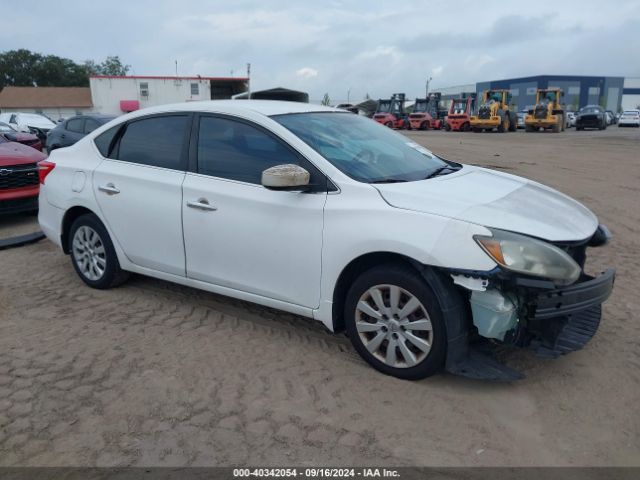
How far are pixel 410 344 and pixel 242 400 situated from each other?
106 centimetres

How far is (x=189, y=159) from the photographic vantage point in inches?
164

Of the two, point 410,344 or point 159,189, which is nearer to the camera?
point 410,344

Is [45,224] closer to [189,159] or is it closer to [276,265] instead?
[189,159]

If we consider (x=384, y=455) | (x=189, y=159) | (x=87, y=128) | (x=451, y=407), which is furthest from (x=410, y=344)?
(x=87, y=128)

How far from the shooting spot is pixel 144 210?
14.2 feet

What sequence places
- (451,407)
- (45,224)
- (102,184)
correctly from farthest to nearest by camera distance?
(45,224) < (102,184) < (451,407)

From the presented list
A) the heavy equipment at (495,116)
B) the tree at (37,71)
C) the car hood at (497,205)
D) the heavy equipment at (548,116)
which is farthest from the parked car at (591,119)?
the tree at (37,71)

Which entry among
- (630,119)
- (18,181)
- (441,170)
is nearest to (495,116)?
(630,119)

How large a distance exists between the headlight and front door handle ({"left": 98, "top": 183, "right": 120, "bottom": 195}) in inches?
118

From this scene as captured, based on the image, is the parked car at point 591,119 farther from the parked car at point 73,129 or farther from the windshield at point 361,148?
the windshield at point 361,148

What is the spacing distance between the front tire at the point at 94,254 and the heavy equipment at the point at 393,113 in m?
38.9

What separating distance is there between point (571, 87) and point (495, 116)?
46852 mm

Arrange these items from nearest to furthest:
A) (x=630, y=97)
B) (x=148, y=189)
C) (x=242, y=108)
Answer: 1. (x=242, y=108)
2. (x=148, y=189)
3. (x=630, y=97)

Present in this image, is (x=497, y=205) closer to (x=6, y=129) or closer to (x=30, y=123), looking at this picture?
(x=6, y=129)
